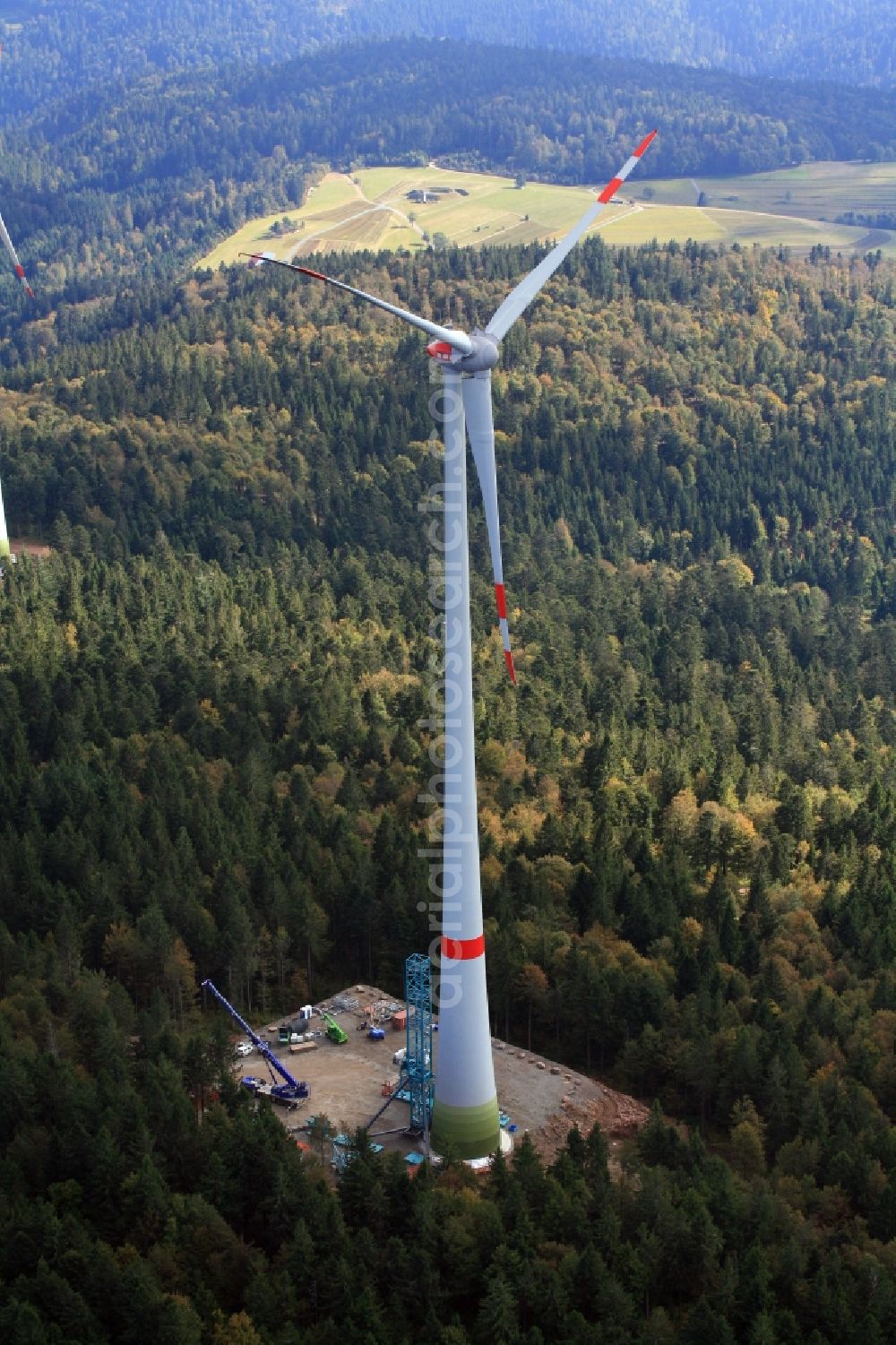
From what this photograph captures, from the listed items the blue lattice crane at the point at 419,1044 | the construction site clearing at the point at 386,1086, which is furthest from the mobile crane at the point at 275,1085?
the blue lattice crane at the point at 419,1044

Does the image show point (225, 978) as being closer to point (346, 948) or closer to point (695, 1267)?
point (346, 948)

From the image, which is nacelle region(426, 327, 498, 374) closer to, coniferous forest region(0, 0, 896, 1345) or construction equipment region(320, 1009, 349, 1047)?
coniferous forest region(0, 0, 896, 1345)

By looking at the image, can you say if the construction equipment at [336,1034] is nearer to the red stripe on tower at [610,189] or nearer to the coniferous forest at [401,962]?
the coniferous forest at [401,962]

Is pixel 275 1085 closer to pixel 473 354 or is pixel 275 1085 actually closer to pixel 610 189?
pixel 473 354

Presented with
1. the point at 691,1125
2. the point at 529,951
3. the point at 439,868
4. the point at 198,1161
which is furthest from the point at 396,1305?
the point at 439,868

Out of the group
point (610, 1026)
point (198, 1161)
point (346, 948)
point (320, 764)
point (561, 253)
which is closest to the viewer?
point (561, 253)

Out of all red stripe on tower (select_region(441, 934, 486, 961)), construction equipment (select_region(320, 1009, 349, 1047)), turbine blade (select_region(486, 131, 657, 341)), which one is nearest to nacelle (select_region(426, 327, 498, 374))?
turbine blade (select_region(486, 131, 657, 341))
